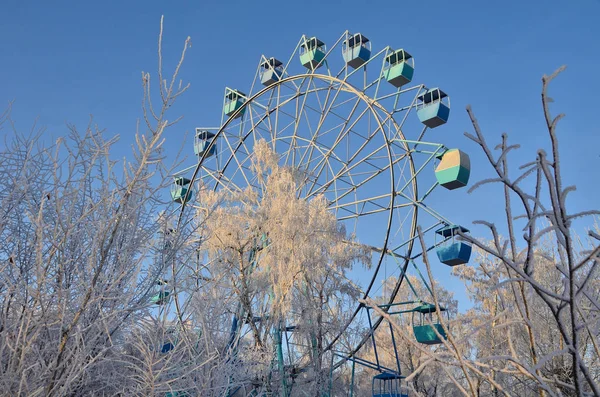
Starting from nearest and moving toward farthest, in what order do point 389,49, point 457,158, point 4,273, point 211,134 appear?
1. point 4,273
2. point 457,158
3. point 389,49
4. point 211,134

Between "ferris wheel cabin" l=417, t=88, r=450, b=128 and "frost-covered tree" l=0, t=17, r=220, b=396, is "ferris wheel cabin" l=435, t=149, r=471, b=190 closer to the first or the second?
"ferris wheel cabin" l=417, t=88, r=450, b=128

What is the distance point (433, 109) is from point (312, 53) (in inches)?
163

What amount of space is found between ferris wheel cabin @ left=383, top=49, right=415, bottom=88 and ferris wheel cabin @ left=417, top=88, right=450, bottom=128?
78cm

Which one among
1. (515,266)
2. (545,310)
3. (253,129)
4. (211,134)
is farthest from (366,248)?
(515,266)

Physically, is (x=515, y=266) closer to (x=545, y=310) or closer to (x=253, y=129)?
(x=545, y=310)

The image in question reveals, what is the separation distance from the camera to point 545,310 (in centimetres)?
1232

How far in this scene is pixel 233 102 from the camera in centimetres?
1788

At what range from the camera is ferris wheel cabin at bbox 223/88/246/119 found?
17.7 metres

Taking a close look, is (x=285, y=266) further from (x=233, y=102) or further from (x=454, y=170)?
(x=233, y=102)

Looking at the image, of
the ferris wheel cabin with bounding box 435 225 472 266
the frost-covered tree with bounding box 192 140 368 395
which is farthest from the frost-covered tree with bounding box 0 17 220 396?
the ferris wheel cabin with bounding box 435 225 472 266

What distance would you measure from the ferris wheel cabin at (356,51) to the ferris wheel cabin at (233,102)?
12.3 feet

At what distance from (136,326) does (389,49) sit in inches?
534

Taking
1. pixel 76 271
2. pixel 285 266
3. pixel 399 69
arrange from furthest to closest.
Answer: pixel 399 69
pixel 285 266
pixel 76 271

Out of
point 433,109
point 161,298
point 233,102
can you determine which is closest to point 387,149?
point 433,109
